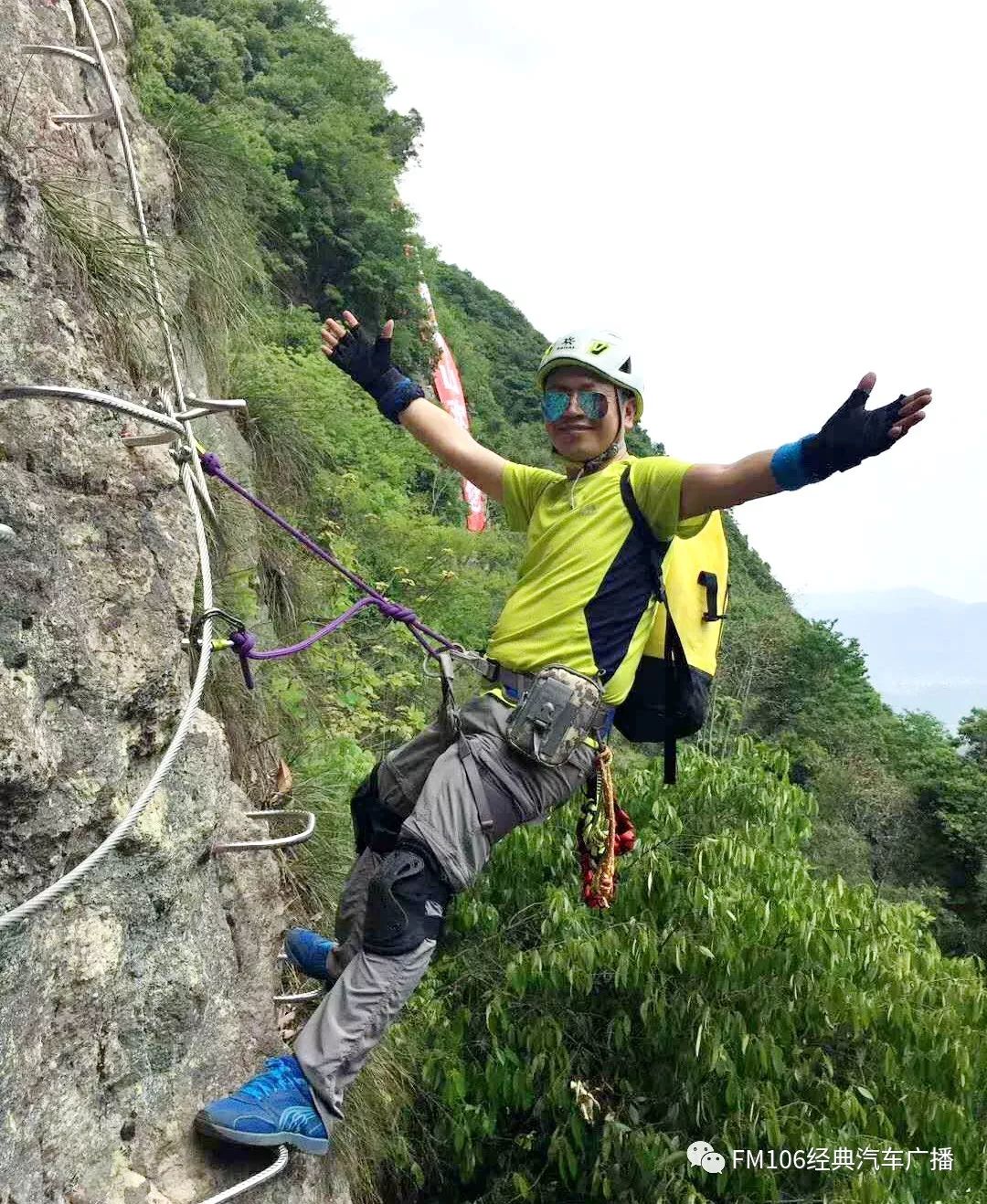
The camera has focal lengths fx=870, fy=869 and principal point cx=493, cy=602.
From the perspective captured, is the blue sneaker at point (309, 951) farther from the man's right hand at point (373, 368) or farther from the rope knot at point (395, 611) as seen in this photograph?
the man's right hand at point (373, 368)

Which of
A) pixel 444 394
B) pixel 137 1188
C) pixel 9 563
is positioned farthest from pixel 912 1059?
pixel 444 394

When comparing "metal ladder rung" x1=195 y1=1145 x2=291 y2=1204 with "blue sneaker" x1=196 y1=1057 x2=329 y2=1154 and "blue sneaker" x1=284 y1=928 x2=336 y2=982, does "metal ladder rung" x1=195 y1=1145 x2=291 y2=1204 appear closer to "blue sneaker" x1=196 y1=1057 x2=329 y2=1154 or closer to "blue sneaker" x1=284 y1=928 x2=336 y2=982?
"blue sneaker" x1=196 y1=1057 x2=329 y2=1154

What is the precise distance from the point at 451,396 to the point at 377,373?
1888cm

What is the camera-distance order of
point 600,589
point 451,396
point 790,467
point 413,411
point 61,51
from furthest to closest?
point 451,396
point 413,411
point 600,589
point 61,51
point 790,467

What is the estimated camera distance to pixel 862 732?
30.1 m

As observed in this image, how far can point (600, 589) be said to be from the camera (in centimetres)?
256

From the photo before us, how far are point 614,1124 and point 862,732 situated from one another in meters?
29.4

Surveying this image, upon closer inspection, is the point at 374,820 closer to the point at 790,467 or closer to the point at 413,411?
the point at 413,411

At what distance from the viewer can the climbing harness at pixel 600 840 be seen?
2736 millimetres

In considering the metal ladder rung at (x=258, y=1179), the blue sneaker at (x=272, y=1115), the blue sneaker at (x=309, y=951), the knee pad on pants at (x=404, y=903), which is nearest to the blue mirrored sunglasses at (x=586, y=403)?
the knee pad on pants at (x=404, y=903)

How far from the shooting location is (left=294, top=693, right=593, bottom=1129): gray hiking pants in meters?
2.24

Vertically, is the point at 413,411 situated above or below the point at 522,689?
above

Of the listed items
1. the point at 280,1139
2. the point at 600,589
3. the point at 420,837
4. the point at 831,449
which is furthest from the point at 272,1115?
the point at 831,449

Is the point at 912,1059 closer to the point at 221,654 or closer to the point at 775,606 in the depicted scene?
the point at 221,654
